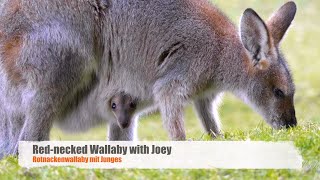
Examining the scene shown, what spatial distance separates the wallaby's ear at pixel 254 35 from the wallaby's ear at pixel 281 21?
24cm

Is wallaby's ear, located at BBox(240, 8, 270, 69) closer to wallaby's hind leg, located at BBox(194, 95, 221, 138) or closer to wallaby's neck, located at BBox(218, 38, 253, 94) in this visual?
wallaby's neck, located at BBox(218, 38, 253, 94)

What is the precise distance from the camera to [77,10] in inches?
336

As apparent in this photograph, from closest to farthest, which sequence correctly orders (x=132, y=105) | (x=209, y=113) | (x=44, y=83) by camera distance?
(x=44, y=83) < (x=132, y=105) < (x=209, y=113)

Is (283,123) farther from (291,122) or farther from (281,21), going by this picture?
(281,21)

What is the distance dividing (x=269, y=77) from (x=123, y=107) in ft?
6.02

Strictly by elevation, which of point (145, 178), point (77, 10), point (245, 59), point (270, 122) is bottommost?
point (145, 178)

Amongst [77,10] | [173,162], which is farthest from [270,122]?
[77,10]

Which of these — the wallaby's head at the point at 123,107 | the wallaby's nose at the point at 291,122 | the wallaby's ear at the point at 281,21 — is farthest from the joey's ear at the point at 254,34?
the wallaby's head at the point at 123,107

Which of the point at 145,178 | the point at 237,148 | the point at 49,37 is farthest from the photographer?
the point at 49,37

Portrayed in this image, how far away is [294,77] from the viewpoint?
1820cm

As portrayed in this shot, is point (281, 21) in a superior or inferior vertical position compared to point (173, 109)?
superior

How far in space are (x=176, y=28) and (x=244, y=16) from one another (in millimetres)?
869

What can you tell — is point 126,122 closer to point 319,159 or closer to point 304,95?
point 319,159

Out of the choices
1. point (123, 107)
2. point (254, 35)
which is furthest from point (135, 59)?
point (254, 35)
